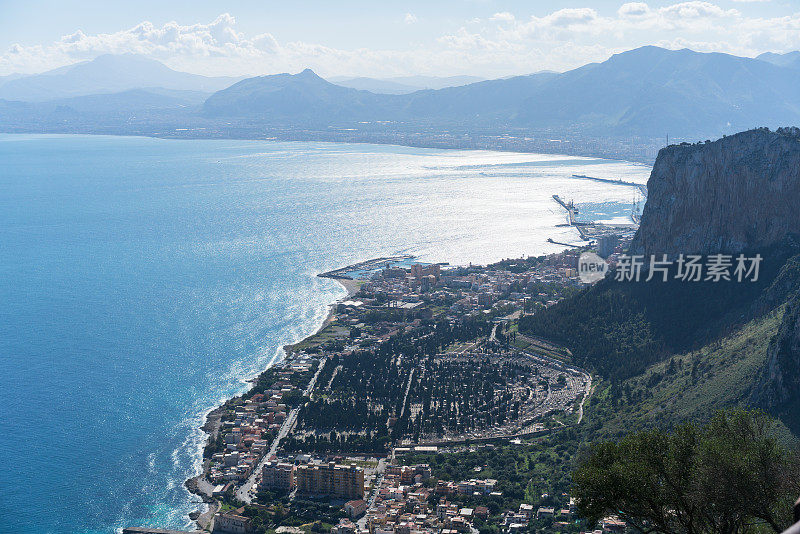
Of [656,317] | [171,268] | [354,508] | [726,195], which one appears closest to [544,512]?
[354,508]

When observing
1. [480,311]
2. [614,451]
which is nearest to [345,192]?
[480,311]

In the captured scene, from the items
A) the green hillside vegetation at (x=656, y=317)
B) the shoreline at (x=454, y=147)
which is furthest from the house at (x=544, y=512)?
the shoreline at (x=454, y=147)

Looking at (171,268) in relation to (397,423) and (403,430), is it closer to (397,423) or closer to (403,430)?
(397,423)

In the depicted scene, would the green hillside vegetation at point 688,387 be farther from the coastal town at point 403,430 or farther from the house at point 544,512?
the house at point 544,512

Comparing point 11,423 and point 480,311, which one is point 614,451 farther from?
point 480,311

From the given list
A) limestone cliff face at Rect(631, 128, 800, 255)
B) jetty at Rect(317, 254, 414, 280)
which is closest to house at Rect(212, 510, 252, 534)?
limestone cliff face at Rect(631, 128, 800, 255)

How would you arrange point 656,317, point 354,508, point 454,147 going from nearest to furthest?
1. point 354,508
2. point 656,317
3. point 454,147

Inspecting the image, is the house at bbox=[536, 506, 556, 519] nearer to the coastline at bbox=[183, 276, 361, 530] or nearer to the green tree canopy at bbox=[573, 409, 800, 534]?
the coastline at bbox=[183, 276, 361, 530]
